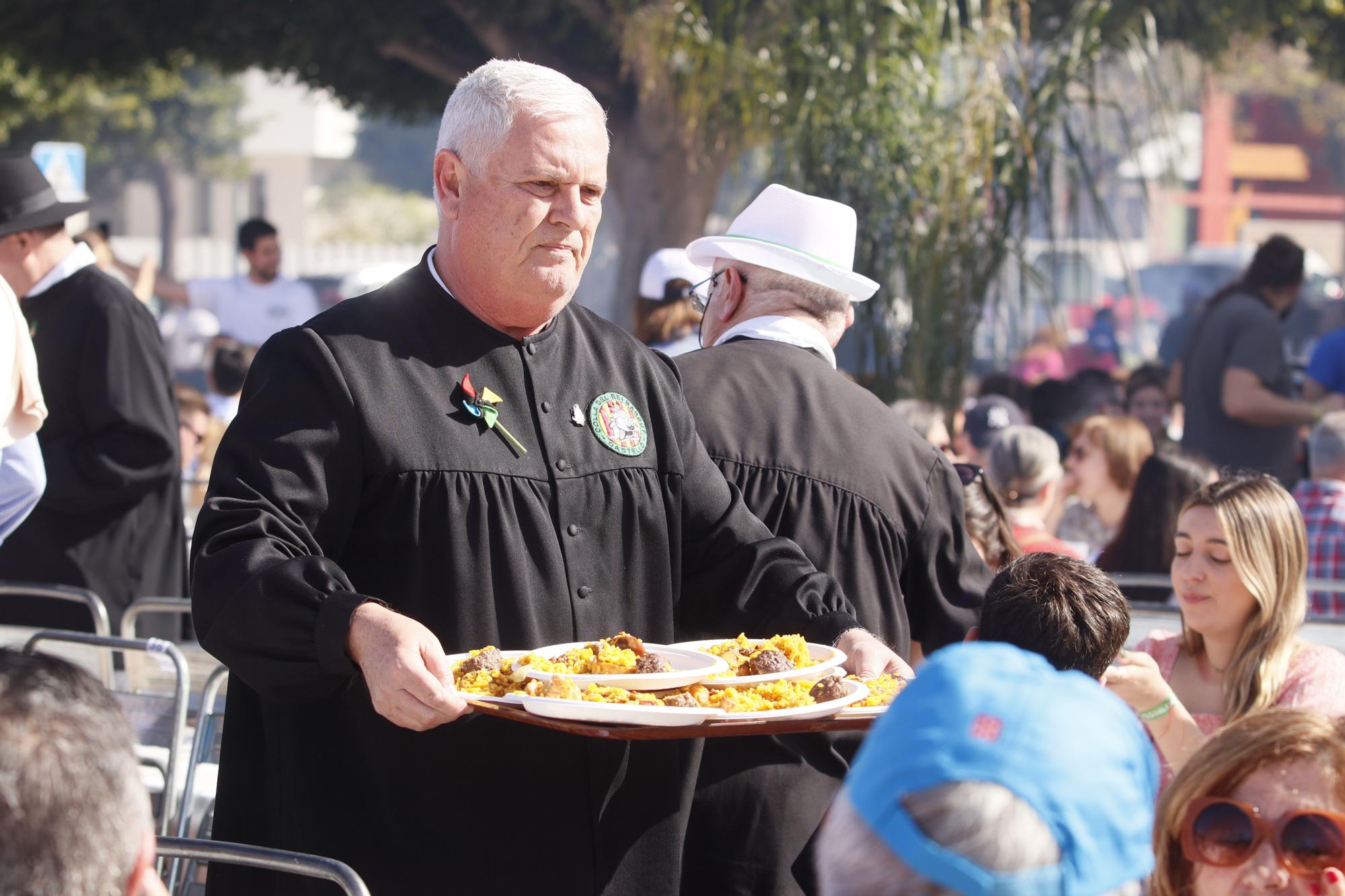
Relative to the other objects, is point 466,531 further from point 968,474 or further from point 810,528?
point 968,474

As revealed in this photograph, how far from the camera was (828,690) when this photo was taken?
250 cm

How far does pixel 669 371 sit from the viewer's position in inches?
121

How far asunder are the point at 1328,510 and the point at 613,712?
4.96 m

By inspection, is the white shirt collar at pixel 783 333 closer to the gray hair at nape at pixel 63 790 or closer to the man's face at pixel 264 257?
the gray hair at nape at pixel 63 790

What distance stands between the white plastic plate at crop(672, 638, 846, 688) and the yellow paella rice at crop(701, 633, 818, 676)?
2cm

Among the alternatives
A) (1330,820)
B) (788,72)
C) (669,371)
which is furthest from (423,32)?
(1330,820)

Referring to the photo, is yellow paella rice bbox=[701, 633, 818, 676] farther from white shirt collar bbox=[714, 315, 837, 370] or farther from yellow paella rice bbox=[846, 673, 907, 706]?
white shirt collar bbox=[714, 315, 837, 370]

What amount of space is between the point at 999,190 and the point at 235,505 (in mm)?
6347

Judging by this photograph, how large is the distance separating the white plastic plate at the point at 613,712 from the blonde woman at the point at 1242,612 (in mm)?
1805

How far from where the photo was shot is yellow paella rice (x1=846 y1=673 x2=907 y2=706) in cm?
251

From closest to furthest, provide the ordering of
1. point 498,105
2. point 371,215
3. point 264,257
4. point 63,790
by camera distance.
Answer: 1. point 63,790
2. point 498,105
3. point 264,257
4. point 371,215

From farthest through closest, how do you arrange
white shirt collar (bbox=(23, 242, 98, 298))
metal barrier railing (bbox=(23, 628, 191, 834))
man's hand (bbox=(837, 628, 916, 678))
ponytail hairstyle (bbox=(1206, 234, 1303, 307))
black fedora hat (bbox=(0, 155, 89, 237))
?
ponytail hairstyle (bbox=(1206, 234, 1303, 307)) < white shirt collar (bbox=(23, 242, 98, 298)) < black fedora hat (bbox=(0, 155, 89, 237)) < metal barrier railing (bbox=(23, 628, 191, 834)) < man's hand (bbox=(837, 628, 916, 678))

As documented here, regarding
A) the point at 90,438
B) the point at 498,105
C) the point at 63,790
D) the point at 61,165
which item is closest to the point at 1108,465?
the point at 90,438

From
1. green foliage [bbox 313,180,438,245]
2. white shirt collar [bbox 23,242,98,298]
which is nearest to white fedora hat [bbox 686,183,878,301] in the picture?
white shirt collar [bbox 23,242,98,298]
